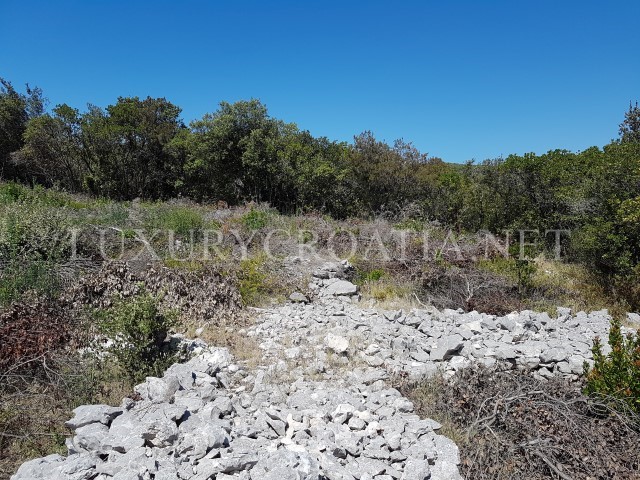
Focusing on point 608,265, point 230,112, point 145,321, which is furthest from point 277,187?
point 145,321

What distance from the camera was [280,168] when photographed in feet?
48.0

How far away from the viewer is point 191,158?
626 inches

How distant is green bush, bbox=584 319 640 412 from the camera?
3.38 m

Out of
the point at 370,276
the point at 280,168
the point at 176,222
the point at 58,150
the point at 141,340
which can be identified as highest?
the point at 58,150

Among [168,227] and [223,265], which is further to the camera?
[168,227]

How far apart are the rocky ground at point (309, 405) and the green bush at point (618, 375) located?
594 mm

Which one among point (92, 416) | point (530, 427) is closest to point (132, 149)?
point (92, 416)

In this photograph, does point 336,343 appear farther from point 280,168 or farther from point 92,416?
point 280,168

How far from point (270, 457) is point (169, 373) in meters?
1.45

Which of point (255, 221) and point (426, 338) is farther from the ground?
point (255, 221)

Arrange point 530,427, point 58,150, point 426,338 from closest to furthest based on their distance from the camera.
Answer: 1. point 530,427
2. point 426,338
3. point 58,150

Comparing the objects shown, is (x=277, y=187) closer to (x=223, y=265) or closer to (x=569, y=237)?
(x=223, y=265)

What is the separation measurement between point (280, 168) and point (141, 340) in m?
11.2

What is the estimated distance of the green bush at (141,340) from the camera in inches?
156
